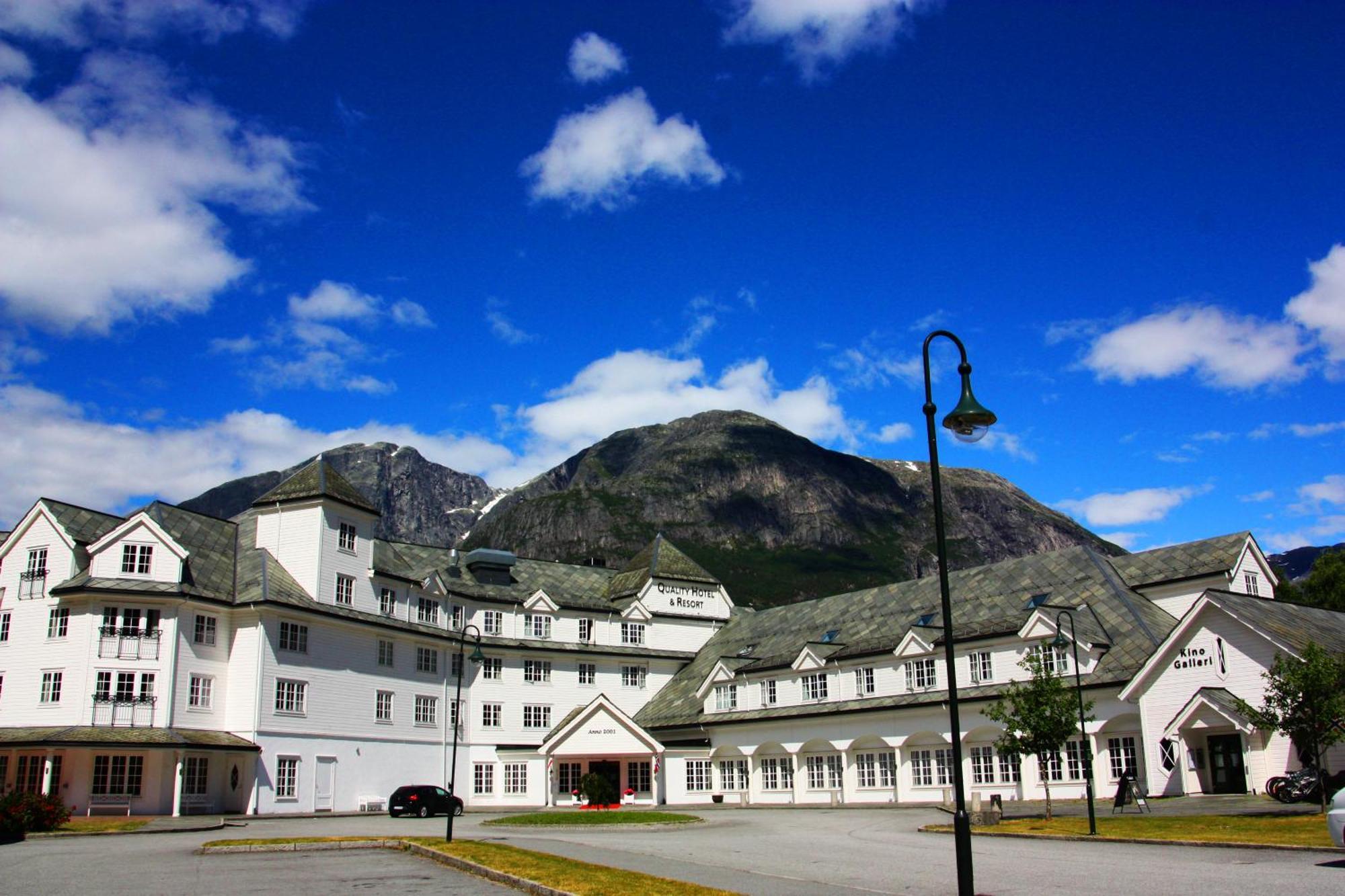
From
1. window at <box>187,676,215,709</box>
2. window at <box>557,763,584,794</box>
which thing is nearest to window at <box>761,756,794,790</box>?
window at <box>557,763,584,794</box>

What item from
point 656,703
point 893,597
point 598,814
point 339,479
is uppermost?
point 339,479

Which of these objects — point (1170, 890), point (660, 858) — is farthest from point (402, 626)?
point (1170, 890)

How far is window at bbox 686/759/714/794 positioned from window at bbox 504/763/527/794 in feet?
29.3

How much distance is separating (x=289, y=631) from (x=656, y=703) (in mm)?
23589

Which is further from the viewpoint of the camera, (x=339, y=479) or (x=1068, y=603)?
(x=339, y=479)

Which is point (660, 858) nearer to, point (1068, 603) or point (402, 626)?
point (1068, 603)

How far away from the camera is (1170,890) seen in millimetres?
16156

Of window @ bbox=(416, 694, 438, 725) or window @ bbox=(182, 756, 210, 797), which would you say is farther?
Answer: window @ bbox=(416, 694, 438, 725)

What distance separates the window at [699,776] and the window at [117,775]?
27.1m

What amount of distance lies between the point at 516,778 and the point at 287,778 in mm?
14715

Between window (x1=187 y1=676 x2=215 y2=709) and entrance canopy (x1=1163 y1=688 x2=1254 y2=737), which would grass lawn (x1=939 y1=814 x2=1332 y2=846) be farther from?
window (x1=187 y1=676 x2=215 y2=709)

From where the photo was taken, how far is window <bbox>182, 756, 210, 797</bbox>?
149 feet

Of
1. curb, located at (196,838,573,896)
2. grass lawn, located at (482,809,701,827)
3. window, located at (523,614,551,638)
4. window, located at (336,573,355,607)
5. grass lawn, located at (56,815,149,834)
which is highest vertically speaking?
window, located at (336,573,355,607)

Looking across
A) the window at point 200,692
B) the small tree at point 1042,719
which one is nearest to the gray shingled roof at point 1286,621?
the small tree at point 1042,719
